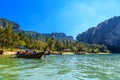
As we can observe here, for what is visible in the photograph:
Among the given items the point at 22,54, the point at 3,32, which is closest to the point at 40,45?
the point at 3,32

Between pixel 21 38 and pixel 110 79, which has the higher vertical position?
pixel 21 38

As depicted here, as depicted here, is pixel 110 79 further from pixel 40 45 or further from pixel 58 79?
pixel 40 45

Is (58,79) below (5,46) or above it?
below

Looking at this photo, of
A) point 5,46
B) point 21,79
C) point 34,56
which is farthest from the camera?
point 5,46

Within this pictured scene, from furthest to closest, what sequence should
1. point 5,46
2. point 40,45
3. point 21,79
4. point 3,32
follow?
1. point 40,45
2. point 5,46
3. point 3,32
4. point 21,79

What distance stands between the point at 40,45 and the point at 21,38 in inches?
1200

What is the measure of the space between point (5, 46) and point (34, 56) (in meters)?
74.1

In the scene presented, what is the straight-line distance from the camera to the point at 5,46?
153250 mm

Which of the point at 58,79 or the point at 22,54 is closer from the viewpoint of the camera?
the point at 58,79

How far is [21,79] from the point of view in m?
27.2

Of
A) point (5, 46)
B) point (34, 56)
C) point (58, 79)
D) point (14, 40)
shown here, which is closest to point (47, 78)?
point (58, 79)

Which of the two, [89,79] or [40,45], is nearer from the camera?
[89,79]

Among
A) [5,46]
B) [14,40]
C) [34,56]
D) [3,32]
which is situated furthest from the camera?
[5,46]

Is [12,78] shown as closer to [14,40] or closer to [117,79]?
[117,79]
